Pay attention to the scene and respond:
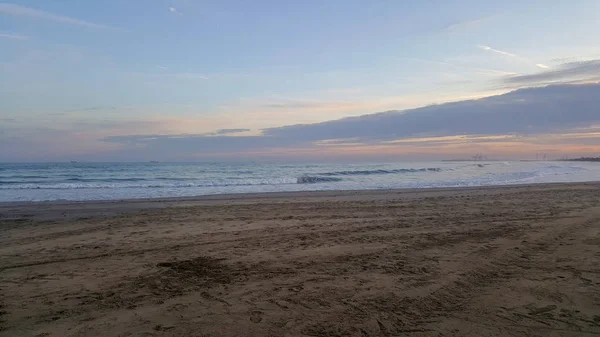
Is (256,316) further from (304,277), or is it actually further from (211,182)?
(211,182)

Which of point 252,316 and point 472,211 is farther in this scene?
point 472,211

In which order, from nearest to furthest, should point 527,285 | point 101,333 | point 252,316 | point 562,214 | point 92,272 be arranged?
1. point 101,333
2. point 252,316
3. point 527,285
4. point 92,272
5. point 562,214

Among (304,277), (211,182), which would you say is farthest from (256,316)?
(211,182)

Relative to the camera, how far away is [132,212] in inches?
514

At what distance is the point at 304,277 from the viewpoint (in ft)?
18.4

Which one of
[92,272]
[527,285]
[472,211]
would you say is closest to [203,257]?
[92,272]

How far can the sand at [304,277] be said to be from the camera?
410 centimetres

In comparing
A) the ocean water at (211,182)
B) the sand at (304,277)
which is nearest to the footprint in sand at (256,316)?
the sand at (304,277)

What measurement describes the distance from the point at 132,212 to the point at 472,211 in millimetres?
11471

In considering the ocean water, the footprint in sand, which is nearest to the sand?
the footprint in sand

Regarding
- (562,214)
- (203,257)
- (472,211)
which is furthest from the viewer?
(472,211)

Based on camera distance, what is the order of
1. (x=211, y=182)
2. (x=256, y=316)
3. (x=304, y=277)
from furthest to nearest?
(x=211, y=182)
(x=304, y=277)
(x=256, y=316)

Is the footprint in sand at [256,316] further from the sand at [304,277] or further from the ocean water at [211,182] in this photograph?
the ocean water at [211,182]

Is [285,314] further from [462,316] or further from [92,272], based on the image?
[92,272]
